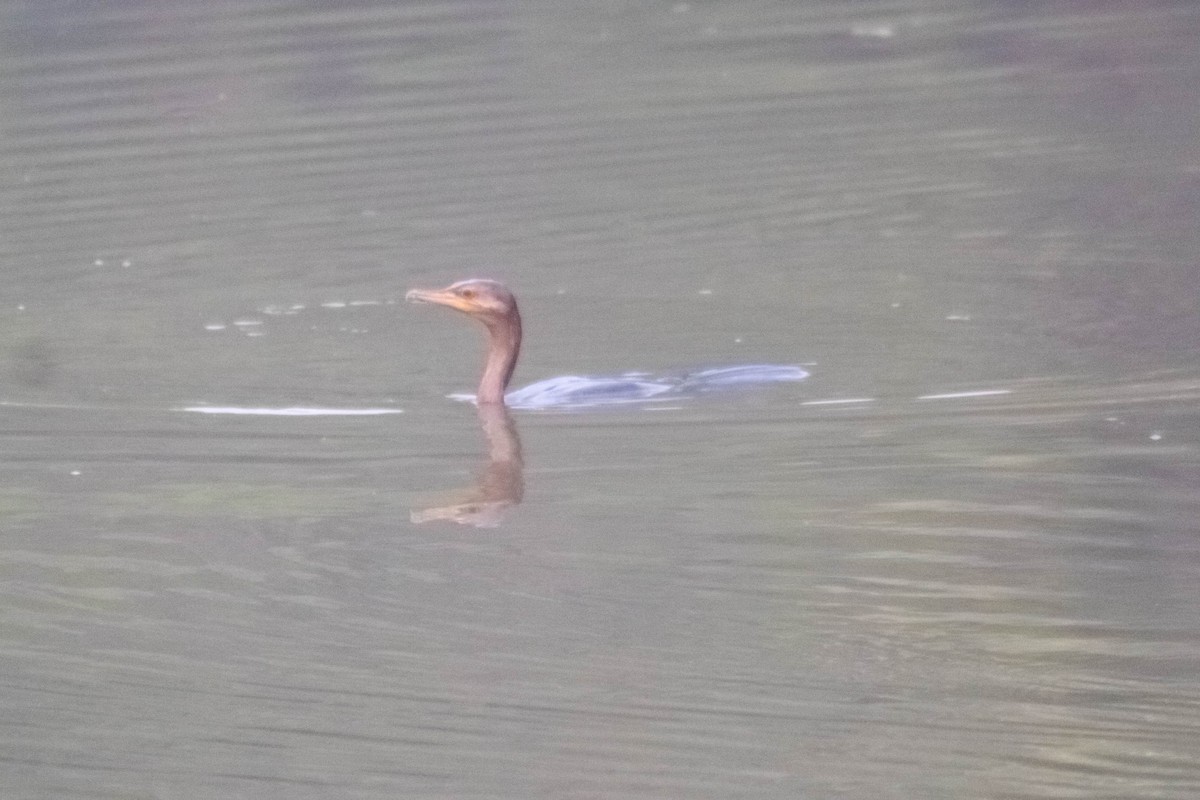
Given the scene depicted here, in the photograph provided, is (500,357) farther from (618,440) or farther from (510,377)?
(618,440)

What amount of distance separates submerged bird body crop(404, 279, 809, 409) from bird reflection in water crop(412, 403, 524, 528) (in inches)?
16.4

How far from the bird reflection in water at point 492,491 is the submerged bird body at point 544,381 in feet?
1.37

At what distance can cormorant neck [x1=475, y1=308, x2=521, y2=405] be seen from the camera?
11.1 metres

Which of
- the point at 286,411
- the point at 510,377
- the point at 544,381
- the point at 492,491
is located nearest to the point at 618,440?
the point at 492,491

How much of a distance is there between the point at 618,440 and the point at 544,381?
127cm

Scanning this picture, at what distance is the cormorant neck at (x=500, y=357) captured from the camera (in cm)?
1109

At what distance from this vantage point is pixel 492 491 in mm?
9445

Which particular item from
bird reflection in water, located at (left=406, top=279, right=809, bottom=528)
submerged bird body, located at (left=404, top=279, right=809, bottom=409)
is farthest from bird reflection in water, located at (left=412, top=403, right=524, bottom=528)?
submerged bird body, located at (left=404, top=279, right=809, bottom=409)

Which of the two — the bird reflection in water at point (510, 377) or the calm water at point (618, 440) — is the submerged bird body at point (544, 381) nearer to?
the bird reflection in water at point (510, 377)

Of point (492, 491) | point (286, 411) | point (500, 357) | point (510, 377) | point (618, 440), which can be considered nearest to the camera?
point (492, 491)

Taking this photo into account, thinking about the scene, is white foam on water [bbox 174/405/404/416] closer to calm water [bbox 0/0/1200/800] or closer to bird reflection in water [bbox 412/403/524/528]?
calm water [bbox 0/0/1200/800]

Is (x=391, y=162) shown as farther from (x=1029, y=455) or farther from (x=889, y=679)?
(x=889, y=679)

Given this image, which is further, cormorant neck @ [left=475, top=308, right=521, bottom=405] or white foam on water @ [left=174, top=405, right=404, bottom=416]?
cormorant neck @ [left=475, top=308, right=521, bottom=405]

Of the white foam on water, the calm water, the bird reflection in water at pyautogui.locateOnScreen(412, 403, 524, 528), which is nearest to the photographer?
the calm water
